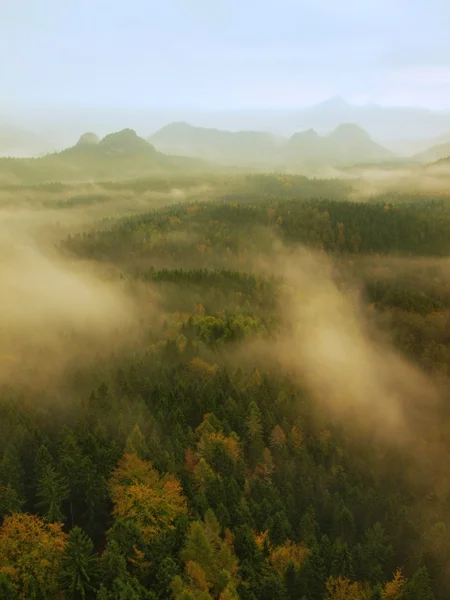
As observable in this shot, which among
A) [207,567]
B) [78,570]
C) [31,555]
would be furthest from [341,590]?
[31,555]

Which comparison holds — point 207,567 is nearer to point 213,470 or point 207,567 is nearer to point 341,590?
point 213,470

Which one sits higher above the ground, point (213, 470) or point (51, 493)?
point (51, 493)

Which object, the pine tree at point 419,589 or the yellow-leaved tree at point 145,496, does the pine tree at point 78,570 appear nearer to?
the yellow-leaved tree at point 145,496

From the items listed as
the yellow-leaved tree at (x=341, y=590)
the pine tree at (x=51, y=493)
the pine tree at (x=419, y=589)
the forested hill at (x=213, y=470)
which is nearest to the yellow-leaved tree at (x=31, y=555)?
the forested hill at (x=213, y=470)

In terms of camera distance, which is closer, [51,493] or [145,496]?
[51,493]

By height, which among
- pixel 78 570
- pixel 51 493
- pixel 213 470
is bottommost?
pixel 213 470

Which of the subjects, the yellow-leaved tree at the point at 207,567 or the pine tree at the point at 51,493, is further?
the pine tree at the point at 51,493

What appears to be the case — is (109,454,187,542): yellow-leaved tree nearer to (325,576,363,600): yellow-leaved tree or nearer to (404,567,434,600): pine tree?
(325,576,363,600): yellow-leaved tree

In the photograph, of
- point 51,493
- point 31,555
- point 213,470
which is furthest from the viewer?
point 213,470

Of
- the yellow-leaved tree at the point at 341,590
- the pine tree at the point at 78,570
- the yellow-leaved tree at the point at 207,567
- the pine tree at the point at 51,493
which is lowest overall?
the yellow-leaved tree at the point at 341,590

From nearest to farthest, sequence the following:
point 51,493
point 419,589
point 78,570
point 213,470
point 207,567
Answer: point 78,570 < point 207,567 < point 419,589 < point 51,493 < point 213,470

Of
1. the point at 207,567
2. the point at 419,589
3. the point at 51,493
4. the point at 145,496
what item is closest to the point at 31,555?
the point at 51,493
